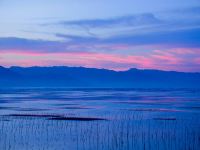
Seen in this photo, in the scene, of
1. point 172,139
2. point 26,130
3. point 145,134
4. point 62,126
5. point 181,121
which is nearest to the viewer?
point 172,139

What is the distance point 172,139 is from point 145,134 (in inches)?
77.4

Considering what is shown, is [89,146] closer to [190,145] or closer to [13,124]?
[190,145]

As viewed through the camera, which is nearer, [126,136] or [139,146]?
[139,146]

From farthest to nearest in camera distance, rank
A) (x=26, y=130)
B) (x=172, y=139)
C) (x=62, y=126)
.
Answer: (x=62, y=126)
(x=26, y=130)
(x=172, y=139)

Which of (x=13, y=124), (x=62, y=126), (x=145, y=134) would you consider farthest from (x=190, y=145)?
(x=13, y=124)

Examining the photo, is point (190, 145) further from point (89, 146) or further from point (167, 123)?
point (167, 123)

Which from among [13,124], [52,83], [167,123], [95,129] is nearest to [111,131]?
[95,129]

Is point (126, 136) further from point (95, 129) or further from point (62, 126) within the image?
point (62, 126)

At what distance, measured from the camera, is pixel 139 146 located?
18.2m

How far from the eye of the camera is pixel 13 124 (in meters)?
25.2

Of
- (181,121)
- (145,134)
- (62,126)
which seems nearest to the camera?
(145,134)

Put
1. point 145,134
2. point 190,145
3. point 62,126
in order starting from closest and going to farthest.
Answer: point 190,145 < point 145,134 < point 62,126

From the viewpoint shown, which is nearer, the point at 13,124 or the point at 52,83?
the point at 13,124

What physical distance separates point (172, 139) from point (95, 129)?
5.16m
